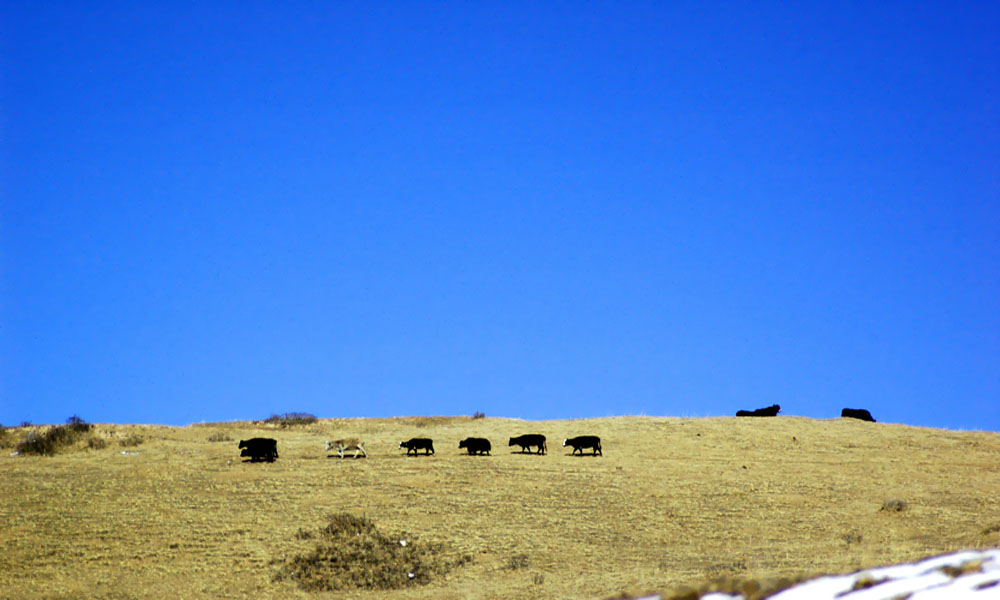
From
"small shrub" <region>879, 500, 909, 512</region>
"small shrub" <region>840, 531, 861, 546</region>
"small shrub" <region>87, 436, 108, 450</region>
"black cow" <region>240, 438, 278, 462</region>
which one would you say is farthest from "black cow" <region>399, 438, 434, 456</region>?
"small shrub" <region>879, 500, 909, 512</region>

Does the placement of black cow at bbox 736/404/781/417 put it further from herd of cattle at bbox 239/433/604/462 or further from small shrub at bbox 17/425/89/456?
small shrub at bbox 17/425/89/456

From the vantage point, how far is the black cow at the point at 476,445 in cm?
4006

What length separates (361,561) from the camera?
2697cm

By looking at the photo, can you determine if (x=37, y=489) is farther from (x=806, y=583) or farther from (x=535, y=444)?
(x=806, y=583)

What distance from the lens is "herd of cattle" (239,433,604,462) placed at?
124ft

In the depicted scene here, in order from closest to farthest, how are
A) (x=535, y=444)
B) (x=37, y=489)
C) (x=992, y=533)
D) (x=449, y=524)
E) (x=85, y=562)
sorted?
(x=992, y=533), (x=85, y=562), (x=449, y=524), (x=37, y=489), (x=535, y=444)

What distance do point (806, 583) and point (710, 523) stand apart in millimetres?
20977

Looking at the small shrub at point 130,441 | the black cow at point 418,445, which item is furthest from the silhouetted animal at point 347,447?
the small shrub at point 130,441

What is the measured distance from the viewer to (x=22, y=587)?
2489 centimetres

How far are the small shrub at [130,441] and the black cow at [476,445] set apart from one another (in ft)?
50.9

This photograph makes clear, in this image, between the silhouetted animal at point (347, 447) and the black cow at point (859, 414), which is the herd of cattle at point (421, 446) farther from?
the black cow at point (859, 414)

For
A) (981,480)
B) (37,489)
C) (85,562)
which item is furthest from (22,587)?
(981,480)

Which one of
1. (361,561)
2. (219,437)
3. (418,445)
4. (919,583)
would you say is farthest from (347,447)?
(919,583)

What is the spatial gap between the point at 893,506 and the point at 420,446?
19.5 metres
